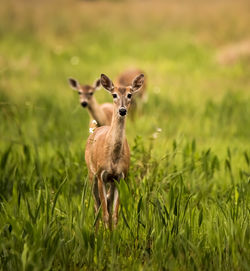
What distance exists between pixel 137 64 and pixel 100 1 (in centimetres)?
1263

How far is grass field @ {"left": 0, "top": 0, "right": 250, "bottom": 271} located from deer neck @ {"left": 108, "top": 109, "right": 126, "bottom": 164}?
0.35 meters

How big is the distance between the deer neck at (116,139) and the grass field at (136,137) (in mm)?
349

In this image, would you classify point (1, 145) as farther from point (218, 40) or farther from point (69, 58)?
point (218, 40)

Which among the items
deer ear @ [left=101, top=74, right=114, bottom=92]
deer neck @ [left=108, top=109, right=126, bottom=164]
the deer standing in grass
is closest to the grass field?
the deer standing in grass

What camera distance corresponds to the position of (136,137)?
6.31 metres

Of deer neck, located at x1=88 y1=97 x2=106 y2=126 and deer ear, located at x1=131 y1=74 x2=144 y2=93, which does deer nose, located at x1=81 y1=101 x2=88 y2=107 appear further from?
deer ear, located at x1=131 y1=74 x2=144 y2=93

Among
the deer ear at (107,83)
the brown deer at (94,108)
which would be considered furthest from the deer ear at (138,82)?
the brown deer at (94,108)

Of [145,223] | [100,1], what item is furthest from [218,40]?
[145,223]

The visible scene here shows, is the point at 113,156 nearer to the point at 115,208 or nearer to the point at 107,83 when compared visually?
the point at 115,208

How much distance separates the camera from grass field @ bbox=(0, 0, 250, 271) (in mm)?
4230

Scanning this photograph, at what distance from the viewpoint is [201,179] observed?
6375mm

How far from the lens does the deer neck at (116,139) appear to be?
16.6 ft

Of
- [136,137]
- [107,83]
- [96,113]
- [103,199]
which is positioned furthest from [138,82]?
[96,113]

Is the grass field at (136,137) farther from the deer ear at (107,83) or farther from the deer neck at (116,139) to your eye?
the deer ear at (107,83)
